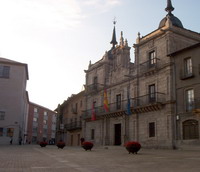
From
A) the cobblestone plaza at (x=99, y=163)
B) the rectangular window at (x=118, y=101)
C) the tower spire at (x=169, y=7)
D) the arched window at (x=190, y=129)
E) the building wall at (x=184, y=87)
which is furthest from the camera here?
the rectangular window at (x=118, y=101)

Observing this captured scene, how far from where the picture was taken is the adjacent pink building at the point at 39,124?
3049 inches

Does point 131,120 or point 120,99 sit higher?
point 120,99

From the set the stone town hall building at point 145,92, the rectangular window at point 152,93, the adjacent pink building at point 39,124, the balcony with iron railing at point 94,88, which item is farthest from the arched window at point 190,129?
the adjacent pink building at point 39,124

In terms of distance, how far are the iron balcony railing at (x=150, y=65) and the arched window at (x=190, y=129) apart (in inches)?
240

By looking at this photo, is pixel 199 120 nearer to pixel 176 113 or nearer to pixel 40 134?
pixel 176 113

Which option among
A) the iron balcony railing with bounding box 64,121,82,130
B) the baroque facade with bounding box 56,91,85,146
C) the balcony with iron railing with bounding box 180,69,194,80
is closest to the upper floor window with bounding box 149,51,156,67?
the balcony with iron railing with bounding box 180,69,194,80

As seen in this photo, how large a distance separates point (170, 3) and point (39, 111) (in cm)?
6120

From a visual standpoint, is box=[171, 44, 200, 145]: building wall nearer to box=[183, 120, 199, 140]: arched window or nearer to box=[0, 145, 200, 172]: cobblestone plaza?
box=[183, 120, 199, 140]: arched window

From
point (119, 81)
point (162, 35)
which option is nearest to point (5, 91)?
point (119, 81)

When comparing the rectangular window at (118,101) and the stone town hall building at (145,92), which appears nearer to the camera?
the stone town hall building at (145,92)

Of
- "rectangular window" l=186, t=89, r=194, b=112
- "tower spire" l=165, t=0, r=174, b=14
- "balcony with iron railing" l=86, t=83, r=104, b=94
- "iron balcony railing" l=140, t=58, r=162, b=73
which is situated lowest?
"rectangular window" l=186, t=89, r=194, b=112

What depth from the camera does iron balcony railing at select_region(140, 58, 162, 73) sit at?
82.2 ft

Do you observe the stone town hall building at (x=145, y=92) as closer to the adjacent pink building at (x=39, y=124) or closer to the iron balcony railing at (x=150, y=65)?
the iron balcony railing at (x=150, y=65)

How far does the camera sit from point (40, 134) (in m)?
80.6
